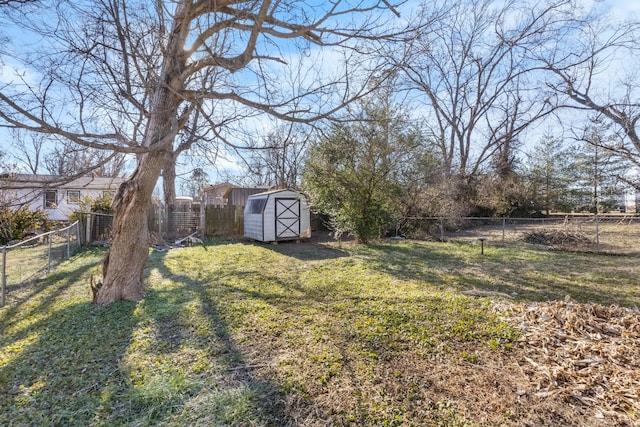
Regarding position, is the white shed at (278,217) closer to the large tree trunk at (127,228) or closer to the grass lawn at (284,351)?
the grass lawn at (284,351)

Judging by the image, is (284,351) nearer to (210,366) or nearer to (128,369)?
(210,366)

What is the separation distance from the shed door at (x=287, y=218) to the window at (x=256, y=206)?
1.76ft

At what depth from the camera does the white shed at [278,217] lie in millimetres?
11383

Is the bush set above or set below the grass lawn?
above

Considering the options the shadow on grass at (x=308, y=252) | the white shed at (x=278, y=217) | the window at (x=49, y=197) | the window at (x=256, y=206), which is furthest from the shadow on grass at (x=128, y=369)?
the window at (x=256, y=206)

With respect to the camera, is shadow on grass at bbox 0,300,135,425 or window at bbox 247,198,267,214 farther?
window at bbox 247,198,267,214

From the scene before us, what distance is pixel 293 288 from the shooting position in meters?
5.21

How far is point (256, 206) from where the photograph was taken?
12.0 metres

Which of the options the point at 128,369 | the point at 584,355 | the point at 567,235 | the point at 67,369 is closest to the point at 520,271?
the point at 584,355

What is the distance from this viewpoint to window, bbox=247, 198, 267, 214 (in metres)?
11.5

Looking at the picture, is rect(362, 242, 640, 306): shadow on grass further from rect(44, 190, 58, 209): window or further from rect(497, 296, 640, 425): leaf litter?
rect(44, 190, 58, 209): window

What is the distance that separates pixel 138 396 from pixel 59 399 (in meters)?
0.62

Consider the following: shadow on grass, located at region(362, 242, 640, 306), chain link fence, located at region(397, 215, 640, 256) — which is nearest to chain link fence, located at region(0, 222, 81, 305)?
shadow on grass, located at region(362, 242, 640, 306)

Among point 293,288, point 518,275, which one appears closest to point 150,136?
point 293,288
